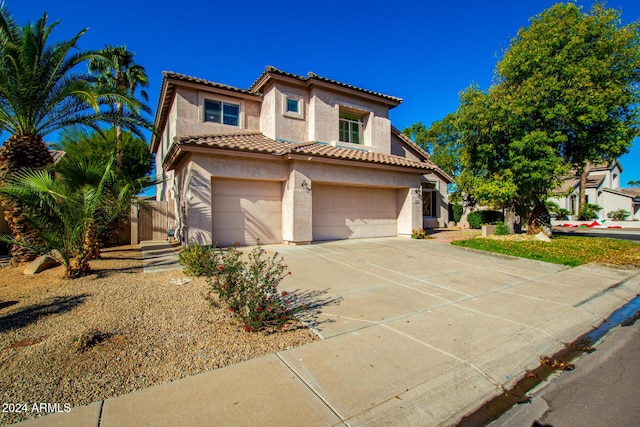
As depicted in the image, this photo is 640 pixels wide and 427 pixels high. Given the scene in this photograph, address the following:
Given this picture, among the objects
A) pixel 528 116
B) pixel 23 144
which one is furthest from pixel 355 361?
pixel 528 116

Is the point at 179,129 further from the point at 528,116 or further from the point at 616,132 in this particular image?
the point at 616,132

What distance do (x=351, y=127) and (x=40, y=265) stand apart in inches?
525

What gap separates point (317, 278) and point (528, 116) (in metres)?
12.8

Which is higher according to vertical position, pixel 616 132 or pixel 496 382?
pixel 616 132

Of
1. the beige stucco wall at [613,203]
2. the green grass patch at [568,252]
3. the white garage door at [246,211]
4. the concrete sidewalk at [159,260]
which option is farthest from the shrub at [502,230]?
the beige stucco wall at [613,203]

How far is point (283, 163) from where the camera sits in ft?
39.1

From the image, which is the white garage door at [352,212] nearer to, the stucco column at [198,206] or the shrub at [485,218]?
the stucco column at [198,206]

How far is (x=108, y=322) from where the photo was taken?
437cm

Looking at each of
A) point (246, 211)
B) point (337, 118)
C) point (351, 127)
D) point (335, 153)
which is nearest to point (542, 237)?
point (335, 153)

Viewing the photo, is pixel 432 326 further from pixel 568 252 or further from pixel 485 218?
pixel 485 218

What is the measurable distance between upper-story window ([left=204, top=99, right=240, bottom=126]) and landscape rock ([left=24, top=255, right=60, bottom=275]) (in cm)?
778

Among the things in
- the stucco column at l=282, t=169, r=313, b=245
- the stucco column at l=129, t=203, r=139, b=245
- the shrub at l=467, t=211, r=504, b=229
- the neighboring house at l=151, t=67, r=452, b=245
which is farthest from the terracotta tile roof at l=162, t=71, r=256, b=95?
the shrub at l=467, t=211, r=504, b=229

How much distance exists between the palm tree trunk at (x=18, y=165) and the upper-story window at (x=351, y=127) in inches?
462

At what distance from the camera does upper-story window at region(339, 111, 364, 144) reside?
15492 millimetres
